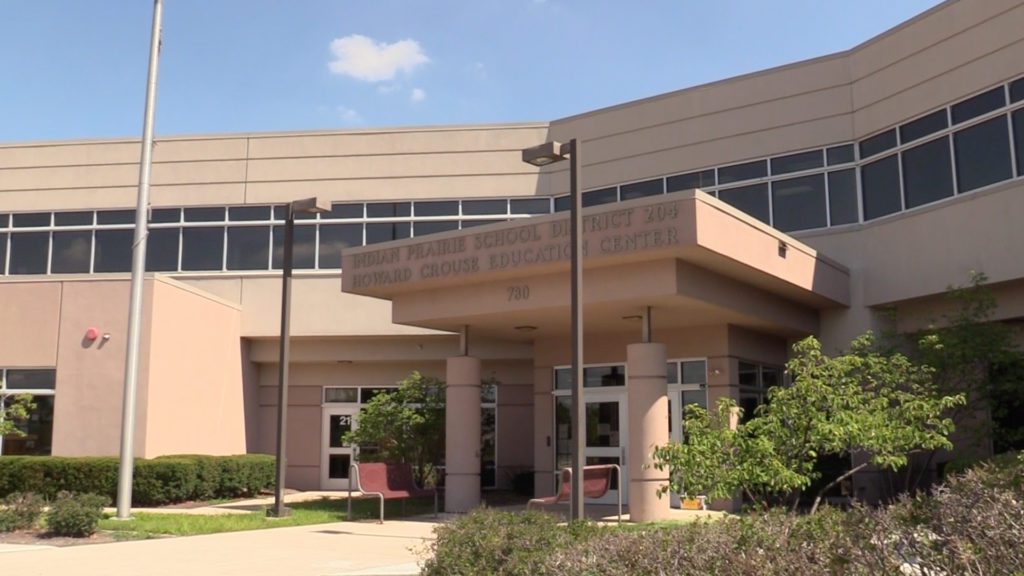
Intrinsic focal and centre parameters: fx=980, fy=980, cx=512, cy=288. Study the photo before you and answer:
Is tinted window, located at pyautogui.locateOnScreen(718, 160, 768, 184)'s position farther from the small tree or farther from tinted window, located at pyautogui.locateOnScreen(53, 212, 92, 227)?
tinted window, located at pyautogui.locateOnScreen(53, 212, 92, 227)

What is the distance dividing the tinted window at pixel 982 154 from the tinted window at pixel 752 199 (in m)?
4.65

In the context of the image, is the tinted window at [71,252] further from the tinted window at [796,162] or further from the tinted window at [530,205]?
the tinted window at [796,162]

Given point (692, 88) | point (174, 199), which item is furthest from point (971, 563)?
point (174, 199)

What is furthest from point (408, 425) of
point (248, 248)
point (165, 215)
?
point (165, 215)

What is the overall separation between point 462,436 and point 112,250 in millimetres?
14002

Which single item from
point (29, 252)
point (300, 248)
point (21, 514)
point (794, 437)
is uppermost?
point (29, 252)

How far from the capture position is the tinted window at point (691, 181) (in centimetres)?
2375

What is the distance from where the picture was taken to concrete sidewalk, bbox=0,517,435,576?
10.9 metres

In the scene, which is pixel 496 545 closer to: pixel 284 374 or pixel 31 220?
pixel 284 374

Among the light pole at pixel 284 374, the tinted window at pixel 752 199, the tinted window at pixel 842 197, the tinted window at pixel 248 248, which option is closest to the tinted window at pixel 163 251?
the tinted window at pixel 248 248

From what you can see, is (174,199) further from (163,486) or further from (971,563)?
(971,563)

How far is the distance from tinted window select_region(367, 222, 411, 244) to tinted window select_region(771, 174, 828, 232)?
9.81 m

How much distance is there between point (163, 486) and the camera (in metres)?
20.3

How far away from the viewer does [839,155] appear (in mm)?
21922
